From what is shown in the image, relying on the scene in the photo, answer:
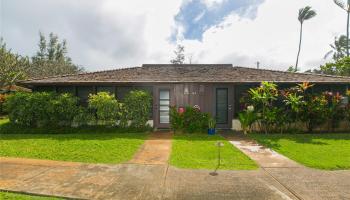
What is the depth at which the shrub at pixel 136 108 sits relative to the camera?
36.5 feet

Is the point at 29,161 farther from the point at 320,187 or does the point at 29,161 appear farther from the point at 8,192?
the point at 320,187

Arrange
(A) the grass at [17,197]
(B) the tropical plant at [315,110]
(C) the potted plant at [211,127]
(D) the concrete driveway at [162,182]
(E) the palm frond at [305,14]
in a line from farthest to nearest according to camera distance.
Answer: (E) the palm frond at [305,14] < (B) the tropical plant at [315,110] < (C) the potted plant at [211,127] < (D) the concrete driveway at [162,182] < (A) the grass at [17,197]

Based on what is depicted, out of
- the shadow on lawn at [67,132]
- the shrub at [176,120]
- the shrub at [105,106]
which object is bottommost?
the shadow on lawn at [67,132]

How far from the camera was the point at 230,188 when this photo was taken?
4.59 m

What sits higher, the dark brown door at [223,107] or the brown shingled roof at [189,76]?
the brown shingled roof at [189,76]

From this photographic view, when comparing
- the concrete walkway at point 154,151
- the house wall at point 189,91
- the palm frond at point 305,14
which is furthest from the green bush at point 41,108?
the palm frond at point 305,14

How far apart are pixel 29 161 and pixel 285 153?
7.61m

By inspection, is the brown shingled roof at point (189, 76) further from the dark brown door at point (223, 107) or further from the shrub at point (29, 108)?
the shrub at point (29, 108)

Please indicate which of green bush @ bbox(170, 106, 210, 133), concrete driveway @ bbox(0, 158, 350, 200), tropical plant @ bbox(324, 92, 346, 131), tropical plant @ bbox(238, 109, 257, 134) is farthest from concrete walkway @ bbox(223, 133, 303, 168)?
tropical plant @ bbox(324, 92, 346, 131)

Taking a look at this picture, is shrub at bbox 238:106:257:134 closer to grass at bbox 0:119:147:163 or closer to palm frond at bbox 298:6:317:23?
grass at bbox 0:119:147:163

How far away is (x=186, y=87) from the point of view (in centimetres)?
1230

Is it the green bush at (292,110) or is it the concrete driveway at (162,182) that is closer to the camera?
the concrete driveway at (162,182)

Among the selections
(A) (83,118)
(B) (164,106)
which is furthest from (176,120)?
(A) (83,118)

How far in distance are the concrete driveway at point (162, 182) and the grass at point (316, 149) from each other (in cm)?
73
